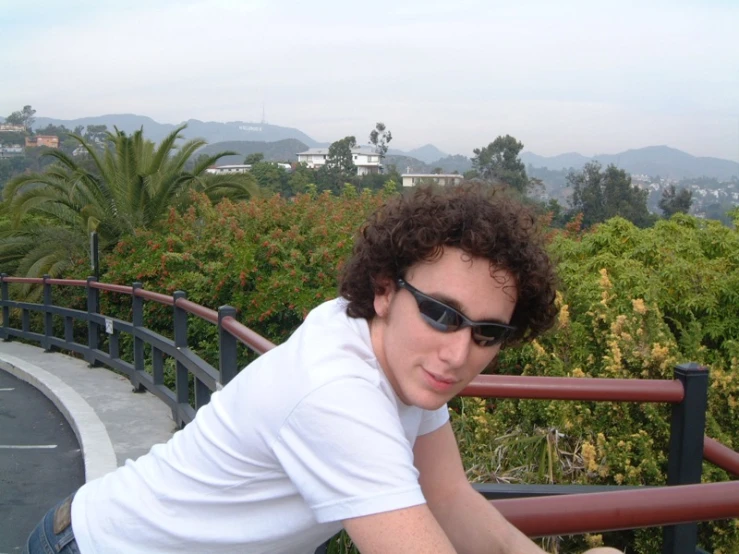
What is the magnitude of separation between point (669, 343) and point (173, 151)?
1505 centimetres

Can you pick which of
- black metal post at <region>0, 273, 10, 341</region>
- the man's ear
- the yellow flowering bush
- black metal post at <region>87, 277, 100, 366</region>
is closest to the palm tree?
black metal post at <region>0, 273, 10, 341</region>

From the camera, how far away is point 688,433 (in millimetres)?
2611

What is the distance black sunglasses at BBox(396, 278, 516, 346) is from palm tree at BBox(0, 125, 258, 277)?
13.1 metres

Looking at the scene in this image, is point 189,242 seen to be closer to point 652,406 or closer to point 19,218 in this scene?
point 19,218

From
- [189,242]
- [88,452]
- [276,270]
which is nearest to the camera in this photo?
[88,452]

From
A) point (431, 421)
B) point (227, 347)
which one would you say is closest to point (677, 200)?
point (227, 347)

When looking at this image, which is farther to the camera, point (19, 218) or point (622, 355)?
point (19, 218)

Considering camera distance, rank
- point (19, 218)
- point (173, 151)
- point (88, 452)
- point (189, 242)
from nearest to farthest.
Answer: point (88, 452) < point (189, 242) < point (19, 218) < point (173, 151)

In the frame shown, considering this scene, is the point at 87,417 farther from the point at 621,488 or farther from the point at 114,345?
the point at 621,488

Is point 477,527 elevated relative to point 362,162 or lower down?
lower down

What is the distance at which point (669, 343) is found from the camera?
4465 millimetres

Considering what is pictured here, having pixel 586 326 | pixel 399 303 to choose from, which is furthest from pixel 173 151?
pixel 399 303

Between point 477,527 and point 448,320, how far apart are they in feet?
1.80

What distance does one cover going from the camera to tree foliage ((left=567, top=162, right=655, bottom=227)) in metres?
17.0
